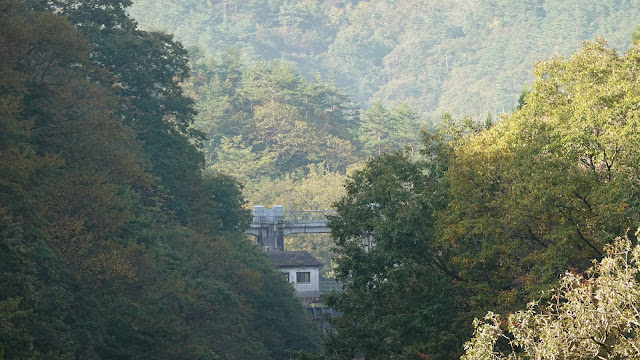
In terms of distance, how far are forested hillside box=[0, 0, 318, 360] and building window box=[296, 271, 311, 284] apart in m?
19.2

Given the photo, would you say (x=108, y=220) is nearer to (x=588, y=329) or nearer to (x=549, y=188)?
(x=549, y=188)

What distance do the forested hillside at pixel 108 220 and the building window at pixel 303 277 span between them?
754 inches

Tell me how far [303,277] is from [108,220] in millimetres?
43806

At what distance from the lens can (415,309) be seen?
32.0 m

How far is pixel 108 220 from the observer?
35.9 m

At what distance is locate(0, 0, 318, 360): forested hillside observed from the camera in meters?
28.3

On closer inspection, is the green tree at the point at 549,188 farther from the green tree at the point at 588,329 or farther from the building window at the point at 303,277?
the building window at the point at 303,277

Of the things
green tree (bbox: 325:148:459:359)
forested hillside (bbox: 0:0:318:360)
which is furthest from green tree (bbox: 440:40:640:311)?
forested hillside (bbox: 0:0:318:360)

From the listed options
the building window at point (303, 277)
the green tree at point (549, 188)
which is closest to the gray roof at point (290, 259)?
the building window at point (303, 277)

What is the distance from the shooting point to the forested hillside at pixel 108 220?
92.7ft

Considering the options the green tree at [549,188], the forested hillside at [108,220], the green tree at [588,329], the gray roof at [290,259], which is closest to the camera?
the green tree at [588,329]

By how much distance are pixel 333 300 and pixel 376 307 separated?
225 cm

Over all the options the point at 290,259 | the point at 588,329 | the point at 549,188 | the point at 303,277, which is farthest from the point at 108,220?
the point at 303,277

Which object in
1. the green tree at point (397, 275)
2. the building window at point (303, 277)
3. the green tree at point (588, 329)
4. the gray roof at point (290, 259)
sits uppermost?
the gray roof at point (290, 259)
